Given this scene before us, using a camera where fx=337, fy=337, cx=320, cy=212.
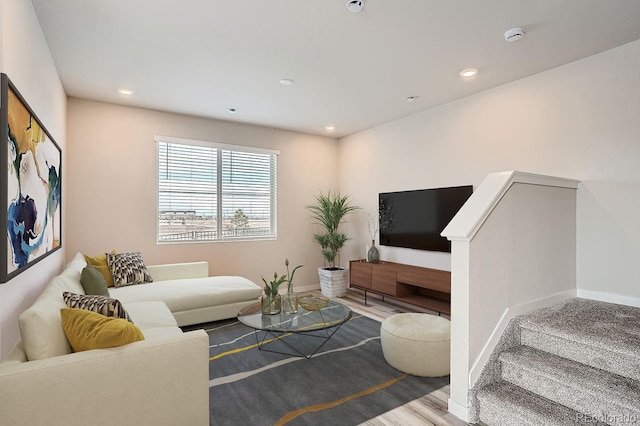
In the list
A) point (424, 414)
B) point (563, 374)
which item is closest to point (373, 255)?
point (424, 414)

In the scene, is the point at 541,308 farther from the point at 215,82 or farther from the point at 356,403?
the point at 215,82

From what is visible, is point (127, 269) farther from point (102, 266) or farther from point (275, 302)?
point (275, 302)

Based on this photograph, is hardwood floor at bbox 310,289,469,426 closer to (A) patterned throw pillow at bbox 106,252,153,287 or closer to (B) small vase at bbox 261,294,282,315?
(B) small vase at bbox 261,294,282,315

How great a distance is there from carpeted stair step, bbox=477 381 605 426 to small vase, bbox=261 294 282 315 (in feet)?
5.79

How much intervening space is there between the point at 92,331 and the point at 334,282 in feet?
12.6

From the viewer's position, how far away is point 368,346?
129 inches

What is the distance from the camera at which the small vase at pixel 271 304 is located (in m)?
3.12

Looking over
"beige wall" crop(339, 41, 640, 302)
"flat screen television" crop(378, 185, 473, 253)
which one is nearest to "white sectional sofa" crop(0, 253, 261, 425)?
"flat screen television" crop(378, 185, 473, 253)

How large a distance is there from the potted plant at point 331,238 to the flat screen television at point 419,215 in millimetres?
718

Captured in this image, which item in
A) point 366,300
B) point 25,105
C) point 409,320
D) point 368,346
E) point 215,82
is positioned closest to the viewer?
point 25,105

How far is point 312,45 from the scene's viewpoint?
9.34ft

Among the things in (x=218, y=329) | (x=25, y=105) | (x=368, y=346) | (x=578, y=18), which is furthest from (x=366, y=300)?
(x=25, y=105)

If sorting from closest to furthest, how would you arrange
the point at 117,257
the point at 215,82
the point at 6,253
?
the point at 6,253 → the point at 215,82 → the point at 117,257

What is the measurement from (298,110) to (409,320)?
303cm
